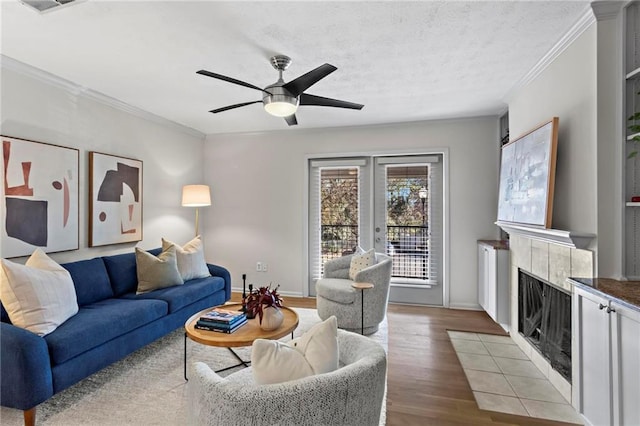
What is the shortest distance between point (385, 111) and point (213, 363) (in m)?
3.34

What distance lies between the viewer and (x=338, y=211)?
4902mm

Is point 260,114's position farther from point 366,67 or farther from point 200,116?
point 366,67

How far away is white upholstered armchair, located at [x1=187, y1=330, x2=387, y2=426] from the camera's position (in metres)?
1.12

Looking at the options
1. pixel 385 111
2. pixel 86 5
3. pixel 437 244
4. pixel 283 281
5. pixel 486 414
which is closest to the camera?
pixel 86 5

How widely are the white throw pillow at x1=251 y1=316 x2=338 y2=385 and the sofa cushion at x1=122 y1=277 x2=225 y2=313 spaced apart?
2260 mm

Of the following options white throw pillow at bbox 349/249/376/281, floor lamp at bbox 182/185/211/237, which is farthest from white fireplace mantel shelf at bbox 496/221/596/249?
floor lamp at bbox 182/185/211/237

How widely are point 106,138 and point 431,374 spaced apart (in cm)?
405

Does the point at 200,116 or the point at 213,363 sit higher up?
the point at 200,116

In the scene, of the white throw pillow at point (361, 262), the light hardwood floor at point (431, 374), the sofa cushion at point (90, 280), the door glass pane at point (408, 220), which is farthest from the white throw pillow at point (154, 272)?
the door glass pane at point (408, 220)

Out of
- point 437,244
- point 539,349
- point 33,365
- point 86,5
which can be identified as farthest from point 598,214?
point 33,365

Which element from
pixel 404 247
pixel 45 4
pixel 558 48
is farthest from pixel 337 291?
pixel 45 4

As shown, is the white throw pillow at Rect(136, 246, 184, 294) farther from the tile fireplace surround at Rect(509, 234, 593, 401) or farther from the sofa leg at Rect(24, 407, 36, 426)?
the tile fireplace surround at Rect(509, 234, 593, 401)

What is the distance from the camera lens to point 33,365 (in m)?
1.95

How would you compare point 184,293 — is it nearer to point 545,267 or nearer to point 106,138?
point 106,138
